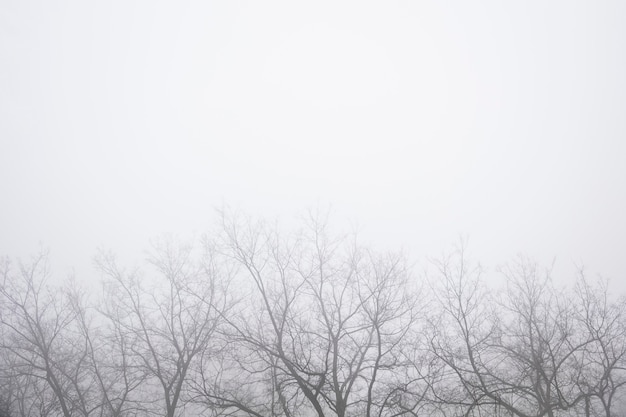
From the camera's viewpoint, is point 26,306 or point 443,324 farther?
point 26,306

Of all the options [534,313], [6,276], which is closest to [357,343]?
[534,313]

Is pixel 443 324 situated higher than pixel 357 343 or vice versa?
pixel 443 324

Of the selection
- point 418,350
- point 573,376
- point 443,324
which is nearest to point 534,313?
point 573,376

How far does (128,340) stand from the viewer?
11.6 metres

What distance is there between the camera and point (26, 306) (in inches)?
471

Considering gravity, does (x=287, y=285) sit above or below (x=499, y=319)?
above

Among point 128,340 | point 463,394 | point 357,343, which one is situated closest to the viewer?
point 357,343

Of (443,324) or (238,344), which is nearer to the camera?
(238,344)

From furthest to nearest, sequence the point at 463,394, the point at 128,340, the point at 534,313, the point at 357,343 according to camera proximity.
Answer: the point at 128,340 → the point at 534,313 → the point at 463,394 → the point at 357,343

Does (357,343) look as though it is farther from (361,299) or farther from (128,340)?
(128,340)

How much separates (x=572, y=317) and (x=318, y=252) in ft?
27.9

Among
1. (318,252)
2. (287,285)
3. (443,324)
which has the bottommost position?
(443,324)

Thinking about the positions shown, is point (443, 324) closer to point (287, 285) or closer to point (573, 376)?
point (573, 376)

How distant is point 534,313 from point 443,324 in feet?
10.2
